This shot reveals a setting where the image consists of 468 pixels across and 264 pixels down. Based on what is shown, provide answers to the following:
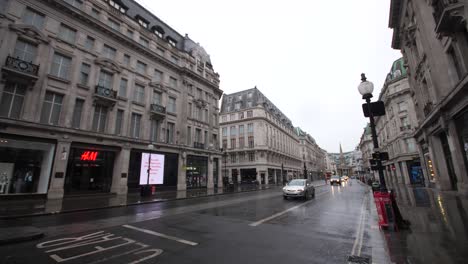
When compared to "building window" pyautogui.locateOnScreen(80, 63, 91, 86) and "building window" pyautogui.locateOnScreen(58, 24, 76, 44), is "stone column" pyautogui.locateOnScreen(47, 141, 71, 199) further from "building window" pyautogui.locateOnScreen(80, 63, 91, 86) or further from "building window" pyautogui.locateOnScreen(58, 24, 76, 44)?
"building window" pyautogui.locateOnScreen(58, 24, 76, 44)

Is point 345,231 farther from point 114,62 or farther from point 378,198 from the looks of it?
point 114,62

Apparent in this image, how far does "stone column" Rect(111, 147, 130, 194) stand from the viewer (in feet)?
68.1

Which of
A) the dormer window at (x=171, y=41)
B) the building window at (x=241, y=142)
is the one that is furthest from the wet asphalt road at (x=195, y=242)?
the building window at (x=241, y=142)

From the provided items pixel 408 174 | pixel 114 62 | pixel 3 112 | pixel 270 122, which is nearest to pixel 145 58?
pixel 114 62

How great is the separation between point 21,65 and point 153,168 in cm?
1429

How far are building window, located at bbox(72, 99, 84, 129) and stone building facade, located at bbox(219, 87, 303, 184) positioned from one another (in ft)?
104

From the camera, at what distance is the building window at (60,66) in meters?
18.2

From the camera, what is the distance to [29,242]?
5.83 metres

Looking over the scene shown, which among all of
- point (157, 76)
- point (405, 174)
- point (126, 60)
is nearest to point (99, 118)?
point (126, 60)

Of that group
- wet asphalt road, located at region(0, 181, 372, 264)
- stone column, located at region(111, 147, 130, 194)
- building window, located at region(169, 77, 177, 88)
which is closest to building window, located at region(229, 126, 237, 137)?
building window, located at region(169, 77, 177, 88)

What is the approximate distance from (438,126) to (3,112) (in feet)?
110

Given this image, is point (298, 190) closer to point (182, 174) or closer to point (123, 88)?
point (182, 174)

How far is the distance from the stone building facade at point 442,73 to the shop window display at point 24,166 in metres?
28.9

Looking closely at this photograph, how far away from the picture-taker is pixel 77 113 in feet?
62.9
